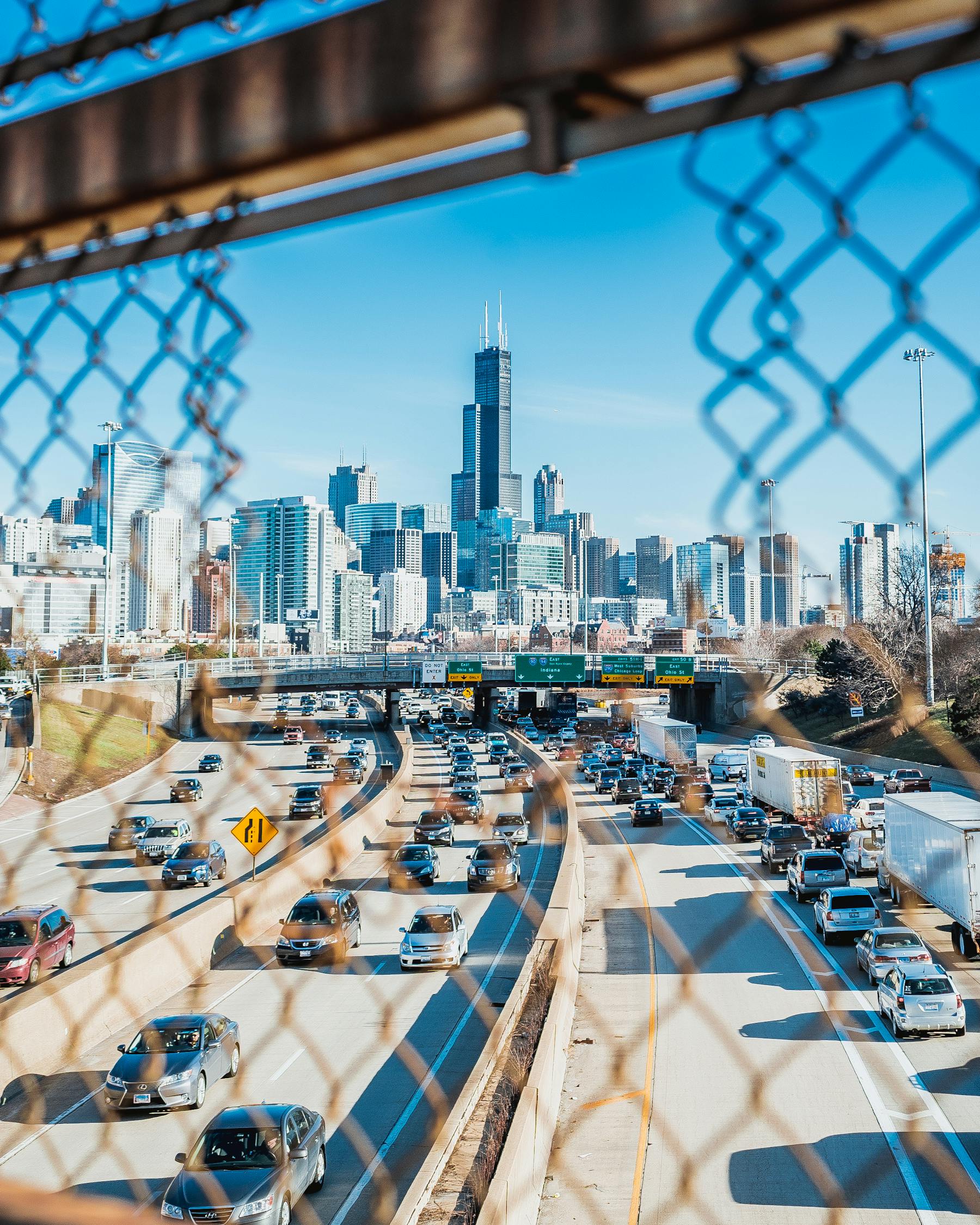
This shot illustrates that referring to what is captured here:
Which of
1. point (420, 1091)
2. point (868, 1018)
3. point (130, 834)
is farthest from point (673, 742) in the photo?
point (420, 1091)

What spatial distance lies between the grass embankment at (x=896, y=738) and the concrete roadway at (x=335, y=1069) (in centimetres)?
1499

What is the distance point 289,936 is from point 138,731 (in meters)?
21.3

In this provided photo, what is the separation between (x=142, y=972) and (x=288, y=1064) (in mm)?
2796

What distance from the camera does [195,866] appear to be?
2059 centimetres

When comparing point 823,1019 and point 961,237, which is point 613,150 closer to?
point 961,237

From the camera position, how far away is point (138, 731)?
1362 inches

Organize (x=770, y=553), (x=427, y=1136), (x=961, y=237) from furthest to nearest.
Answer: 1. (x=427, y=1136)
2. (x=770, y=553)
3. (x=961, y=237)

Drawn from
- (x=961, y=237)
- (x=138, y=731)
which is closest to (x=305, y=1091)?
(x=961, y=237)

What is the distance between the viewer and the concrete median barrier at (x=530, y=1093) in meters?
6.45

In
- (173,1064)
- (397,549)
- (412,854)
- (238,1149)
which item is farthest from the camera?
(397,549)

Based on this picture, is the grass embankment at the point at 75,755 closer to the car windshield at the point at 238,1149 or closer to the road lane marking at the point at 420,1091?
the road lane marking at the point at 420,1091

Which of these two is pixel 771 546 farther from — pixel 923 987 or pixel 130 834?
pixel 130 834

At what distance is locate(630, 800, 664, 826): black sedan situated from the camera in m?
26.1

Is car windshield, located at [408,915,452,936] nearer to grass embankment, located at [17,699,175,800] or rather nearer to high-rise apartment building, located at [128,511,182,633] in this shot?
high-rise apartment building, located at [128,511,182,633]
